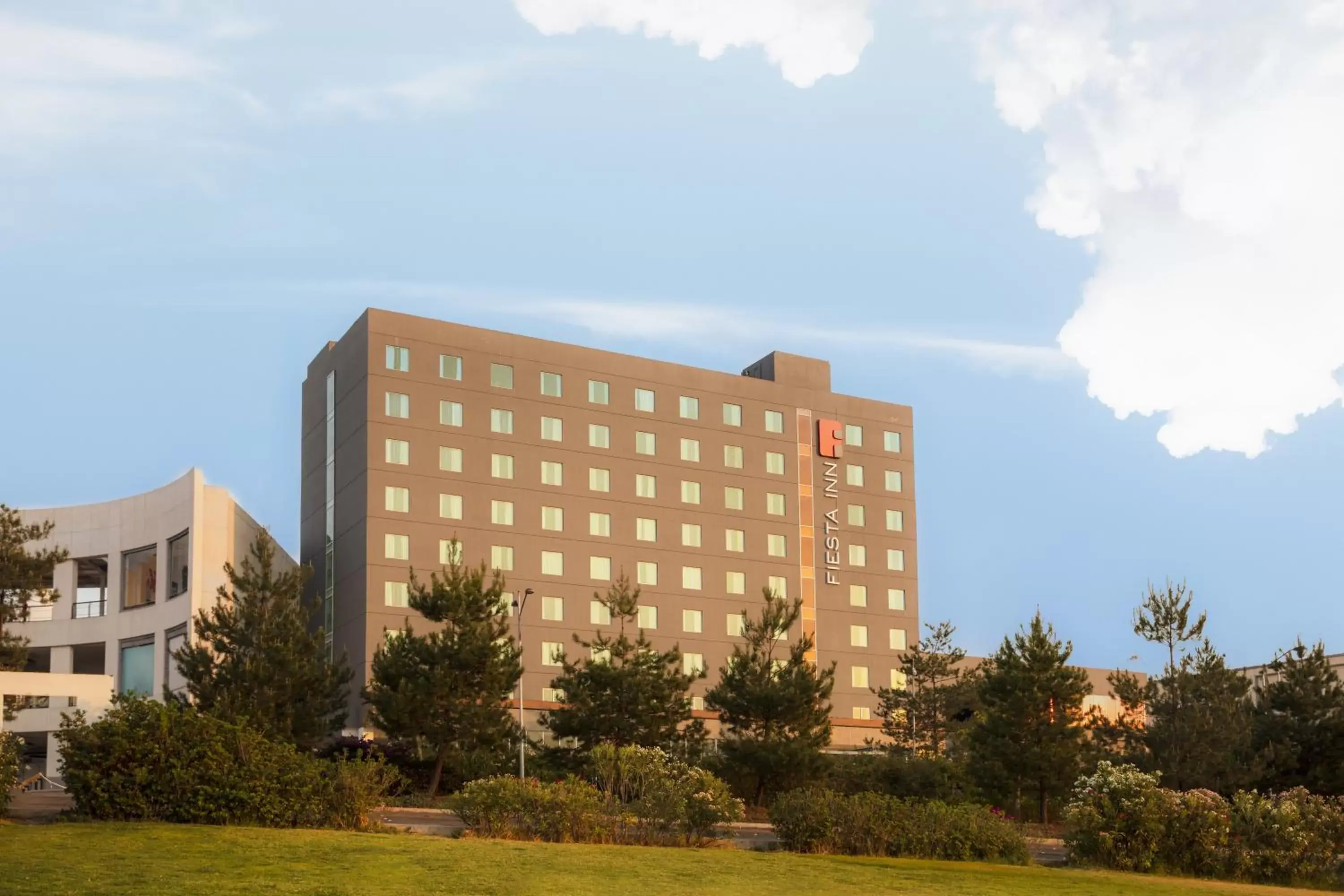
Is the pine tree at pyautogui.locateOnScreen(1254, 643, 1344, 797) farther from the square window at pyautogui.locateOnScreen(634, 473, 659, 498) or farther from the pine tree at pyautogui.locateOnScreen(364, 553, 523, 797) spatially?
the square window at pyautogui.locateOnScreen(634, 473, 659, 498)

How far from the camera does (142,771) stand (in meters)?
28.4

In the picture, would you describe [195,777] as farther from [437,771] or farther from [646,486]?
[646,486]

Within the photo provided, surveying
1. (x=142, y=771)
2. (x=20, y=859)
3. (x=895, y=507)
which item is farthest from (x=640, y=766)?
(x=895, y=507)

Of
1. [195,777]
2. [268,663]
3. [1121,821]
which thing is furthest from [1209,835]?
[268,663]

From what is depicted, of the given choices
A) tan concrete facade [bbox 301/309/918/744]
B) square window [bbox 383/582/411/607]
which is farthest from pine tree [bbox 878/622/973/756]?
square window [bbox 383/582/411/607]

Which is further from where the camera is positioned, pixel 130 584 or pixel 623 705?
pixel 130 584

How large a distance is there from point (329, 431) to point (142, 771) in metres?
57.8

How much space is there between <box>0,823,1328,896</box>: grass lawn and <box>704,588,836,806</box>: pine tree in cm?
2104

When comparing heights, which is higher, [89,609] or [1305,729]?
[89,609]

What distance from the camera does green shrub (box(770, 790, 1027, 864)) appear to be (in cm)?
3094

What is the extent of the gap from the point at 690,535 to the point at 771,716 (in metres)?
38.2

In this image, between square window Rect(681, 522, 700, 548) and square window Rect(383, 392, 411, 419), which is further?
square window Rect(681, 522, 700, 548)

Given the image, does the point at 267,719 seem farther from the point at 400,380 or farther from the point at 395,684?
the point at 400,380

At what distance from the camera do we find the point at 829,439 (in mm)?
95688
